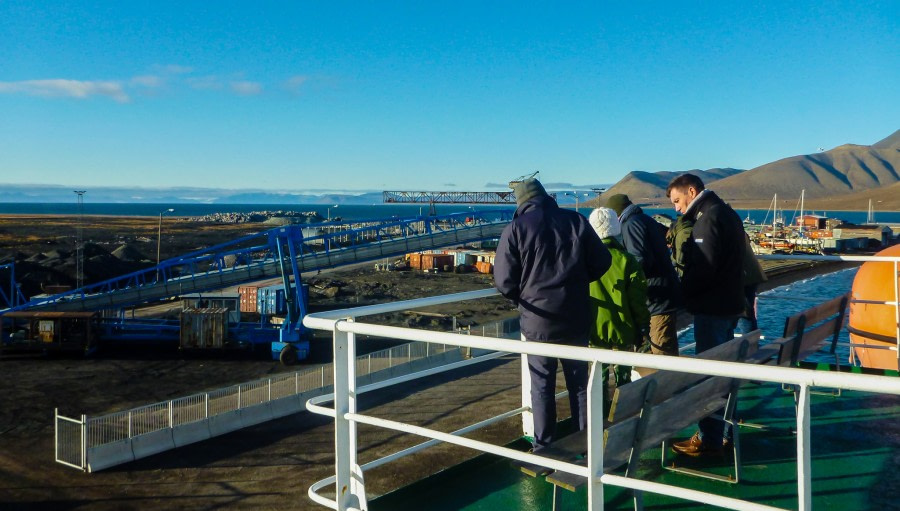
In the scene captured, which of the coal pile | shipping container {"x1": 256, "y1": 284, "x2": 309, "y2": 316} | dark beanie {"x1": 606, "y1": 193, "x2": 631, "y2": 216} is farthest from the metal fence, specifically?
the coal pile

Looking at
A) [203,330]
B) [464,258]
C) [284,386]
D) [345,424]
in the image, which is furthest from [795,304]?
[345,424]

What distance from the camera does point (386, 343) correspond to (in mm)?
34750

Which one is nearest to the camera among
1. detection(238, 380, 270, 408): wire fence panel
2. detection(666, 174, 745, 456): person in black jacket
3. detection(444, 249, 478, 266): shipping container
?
detection(666, 174, 745, 456): person in black jacket

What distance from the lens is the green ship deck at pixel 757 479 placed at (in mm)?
4512

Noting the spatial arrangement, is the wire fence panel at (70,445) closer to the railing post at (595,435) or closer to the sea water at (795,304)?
the railing post at (595,435)

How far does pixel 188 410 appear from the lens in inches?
683

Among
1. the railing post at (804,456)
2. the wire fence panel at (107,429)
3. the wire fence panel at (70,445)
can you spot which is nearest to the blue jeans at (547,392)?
the railing post at (804,456)

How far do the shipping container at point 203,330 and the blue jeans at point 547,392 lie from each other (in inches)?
1068

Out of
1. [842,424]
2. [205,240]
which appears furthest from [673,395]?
[205,240]

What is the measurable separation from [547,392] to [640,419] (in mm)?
715

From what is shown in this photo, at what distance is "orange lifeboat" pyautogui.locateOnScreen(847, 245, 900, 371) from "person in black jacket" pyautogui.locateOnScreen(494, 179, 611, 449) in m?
7.35

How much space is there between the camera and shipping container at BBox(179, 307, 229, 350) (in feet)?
96.6

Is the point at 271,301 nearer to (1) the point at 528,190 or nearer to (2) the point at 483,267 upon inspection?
(2) the point at 483,267

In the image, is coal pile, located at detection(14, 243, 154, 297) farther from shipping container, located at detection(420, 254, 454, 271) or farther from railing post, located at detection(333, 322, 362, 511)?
railing post, located at detection(333, 322, 362, 511)
